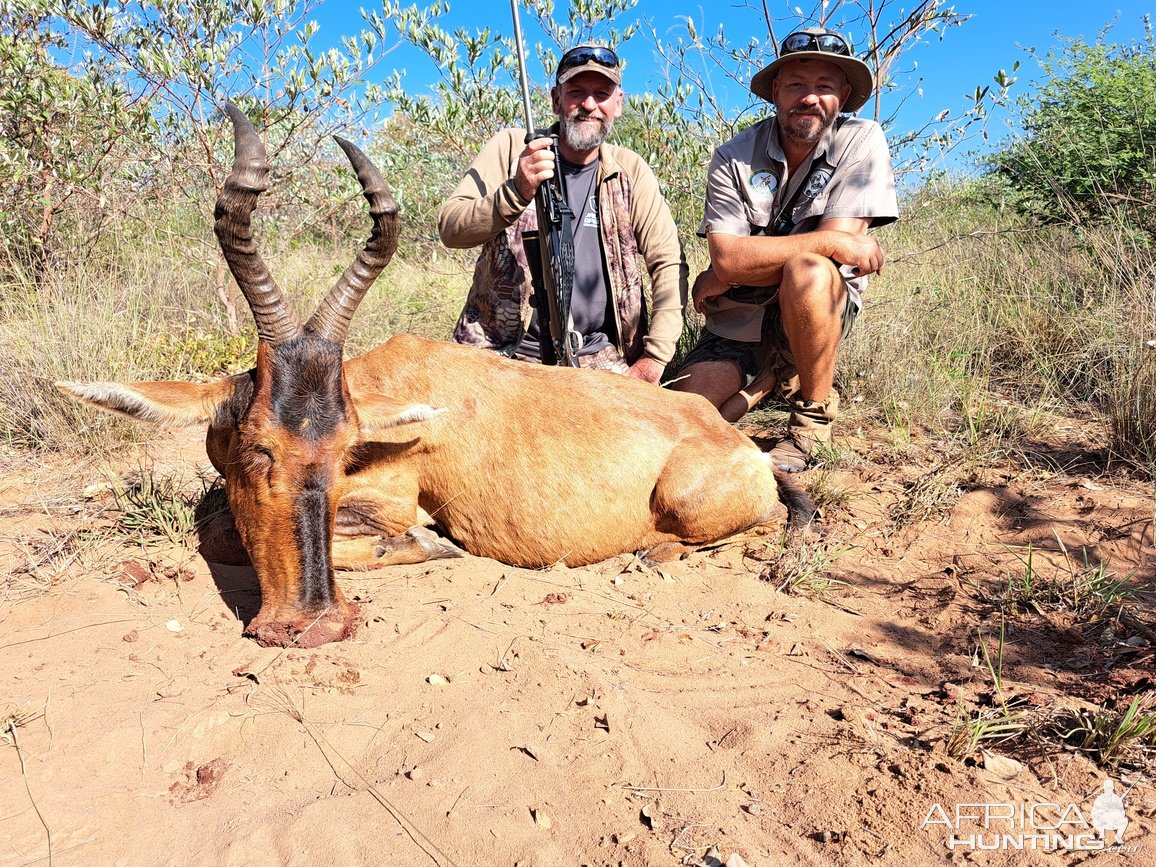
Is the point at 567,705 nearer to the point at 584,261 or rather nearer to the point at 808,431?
the point at 808,431

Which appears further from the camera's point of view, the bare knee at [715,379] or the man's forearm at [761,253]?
the bare knee at [715,379]

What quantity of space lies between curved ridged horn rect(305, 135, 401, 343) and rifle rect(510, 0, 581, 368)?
189cm

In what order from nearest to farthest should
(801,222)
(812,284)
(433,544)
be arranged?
(433,544)
(812,284)
(801,222)

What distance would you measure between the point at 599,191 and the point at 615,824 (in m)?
4.82

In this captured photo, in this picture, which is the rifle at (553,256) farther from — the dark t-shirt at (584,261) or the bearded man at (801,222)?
the bearded man at (801,222)

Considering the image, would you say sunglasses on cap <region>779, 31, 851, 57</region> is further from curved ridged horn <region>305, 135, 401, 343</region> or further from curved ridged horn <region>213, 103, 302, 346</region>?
curved ridged horn <region>213, 103, 302, 346</region>

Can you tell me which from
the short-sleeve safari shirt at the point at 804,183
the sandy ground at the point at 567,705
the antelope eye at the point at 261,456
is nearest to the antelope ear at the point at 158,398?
the antelope eye at the point at 261,456

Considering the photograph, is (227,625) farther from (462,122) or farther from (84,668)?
(462,122)

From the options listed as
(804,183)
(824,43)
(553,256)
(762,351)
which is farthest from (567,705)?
(824,43)

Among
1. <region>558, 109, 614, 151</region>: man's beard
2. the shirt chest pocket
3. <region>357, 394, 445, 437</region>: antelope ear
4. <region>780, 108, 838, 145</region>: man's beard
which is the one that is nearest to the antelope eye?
<region>357, 394, 445, 437</region>: antelope ear

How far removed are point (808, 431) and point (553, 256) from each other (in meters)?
2.33

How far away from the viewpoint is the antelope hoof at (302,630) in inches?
139

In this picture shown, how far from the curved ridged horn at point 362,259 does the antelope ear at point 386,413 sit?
35 centimetres

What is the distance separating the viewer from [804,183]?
599 centimetres
